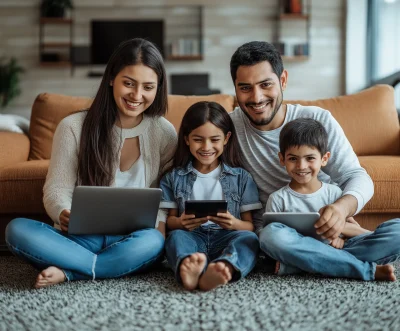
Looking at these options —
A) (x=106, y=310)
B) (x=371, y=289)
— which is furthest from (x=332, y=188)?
(x=106, y=310)

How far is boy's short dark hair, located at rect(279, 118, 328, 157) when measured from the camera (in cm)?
174

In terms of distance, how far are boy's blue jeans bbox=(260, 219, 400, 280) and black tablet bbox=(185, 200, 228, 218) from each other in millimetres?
160

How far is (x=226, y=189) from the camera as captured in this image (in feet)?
6.07

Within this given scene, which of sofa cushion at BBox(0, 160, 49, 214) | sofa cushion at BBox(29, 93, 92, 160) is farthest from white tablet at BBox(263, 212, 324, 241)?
sofa cushion at BBox(29, 93, 92, 160)

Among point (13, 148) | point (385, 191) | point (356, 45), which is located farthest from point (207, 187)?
point (356, 45)

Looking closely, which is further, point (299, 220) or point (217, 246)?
point (217, 246)

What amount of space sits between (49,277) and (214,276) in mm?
488

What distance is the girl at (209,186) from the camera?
1.72 m

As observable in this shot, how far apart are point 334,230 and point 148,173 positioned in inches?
27.6

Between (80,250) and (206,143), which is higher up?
(206,143)

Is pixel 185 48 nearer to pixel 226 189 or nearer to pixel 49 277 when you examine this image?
pixel 226 189

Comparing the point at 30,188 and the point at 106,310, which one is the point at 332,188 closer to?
the point at 106,310

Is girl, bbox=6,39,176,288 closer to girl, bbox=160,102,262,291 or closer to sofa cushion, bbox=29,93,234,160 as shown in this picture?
girl, bbox=160,102,262,291

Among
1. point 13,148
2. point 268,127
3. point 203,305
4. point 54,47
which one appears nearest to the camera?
point 203,305
